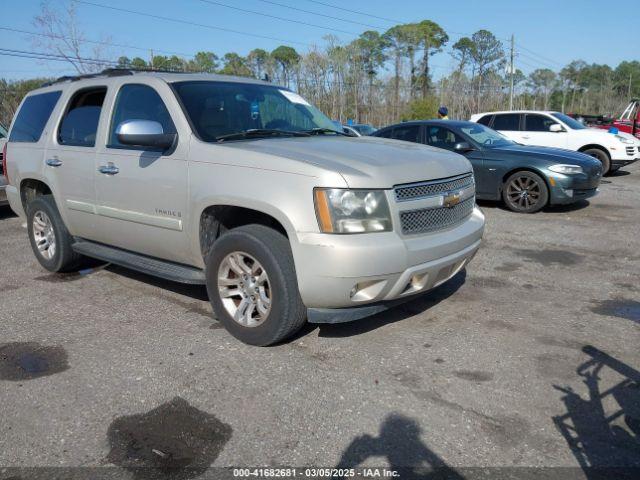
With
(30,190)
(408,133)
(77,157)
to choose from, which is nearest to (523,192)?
(408,133)

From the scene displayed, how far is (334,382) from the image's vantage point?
321 centimetres

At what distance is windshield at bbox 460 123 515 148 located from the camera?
9047mm

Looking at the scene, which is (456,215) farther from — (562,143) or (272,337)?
(562,143)

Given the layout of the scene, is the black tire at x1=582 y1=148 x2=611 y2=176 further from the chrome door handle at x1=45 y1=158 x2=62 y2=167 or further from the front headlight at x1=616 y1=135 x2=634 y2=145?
the chrome door handle at x1=45 y1=158 x2=62 y2=167

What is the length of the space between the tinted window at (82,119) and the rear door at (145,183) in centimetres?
25

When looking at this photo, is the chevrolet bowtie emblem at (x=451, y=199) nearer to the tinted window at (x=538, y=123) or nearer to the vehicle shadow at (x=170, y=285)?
the vehicle shadow at (x=170, y=285)

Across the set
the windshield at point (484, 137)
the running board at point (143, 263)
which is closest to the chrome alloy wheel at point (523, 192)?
the windshield at point (484, 137)

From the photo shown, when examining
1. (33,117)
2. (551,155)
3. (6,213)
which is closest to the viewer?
(33,117)

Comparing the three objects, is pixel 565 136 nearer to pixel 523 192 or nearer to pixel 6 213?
pixel 523 192

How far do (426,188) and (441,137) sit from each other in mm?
6058

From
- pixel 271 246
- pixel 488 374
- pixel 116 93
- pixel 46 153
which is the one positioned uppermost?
pixel 116 93

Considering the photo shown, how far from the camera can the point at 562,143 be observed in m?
12.9

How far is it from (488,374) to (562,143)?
1124 centimetres

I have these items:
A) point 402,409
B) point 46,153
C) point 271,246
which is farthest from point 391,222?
point 46,153
